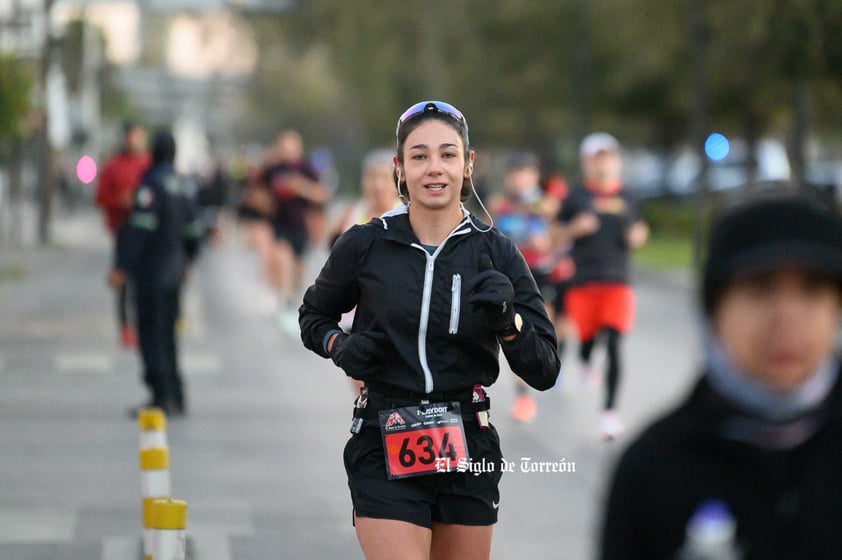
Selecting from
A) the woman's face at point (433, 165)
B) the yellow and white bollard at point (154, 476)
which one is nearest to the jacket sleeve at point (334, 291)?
the woman's face at point (433, 165)

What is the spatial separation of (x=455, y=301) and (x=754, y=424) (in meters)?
2.17

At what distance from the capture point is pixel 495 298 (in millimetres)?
4164

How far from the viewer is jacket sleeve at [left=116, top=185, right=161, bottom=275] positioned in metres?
11.4

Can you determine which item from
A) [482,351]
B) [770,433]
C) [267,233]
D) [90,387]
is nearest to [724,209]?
[770,433]

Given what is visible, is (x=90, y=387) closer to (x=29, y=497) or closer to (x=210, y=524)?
(x=29, y=497)

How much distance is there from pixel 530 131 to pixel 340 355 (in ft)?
175

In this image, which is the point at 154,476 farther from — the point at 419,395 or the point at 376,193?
the point at 376,193

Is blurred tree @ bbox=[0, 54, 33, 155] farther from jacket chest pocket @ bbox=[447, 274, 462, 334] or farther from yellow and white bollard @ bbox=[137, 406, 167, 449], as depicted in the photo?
jacket chest pocket @ bbox=[447, 274, 462, 334]

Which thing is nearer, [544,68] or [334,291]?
[334,291]

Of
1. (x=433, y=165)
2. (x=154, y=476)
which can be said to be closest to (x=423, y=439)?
(x=433, y=165)

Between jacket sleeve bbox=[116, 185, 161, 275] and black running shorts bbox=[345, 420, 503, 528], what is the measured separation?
23.6 feet

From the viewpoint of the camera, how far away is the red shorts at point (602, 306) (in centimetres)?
1079

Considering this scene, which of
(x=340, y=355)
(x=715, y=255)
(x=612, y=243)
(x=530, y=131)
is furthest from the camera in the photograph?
(x=530, y=131)

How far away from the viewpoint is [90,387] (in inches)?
525
